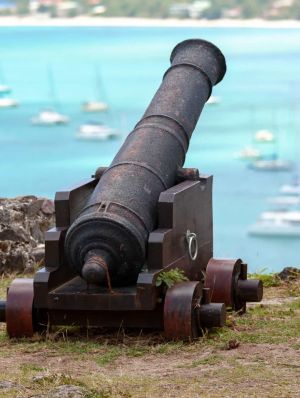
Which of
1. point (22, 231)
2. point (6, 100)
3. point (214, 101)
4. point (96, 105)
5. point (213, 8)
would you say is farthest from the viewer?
point (213, 8)

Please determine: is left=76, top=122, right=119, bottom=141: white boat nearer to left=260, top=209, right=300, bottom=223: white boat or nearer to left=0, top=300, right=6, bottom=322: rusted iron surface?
left=260, top=209, right=300, bottom=223: white boat

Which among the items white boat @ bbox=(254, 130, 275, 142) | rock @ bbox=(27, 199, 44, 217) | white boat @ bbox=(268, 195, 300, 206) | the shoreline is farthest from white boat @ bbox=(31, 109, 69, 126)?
rock @ bbox=(27, 199, 44, 217)

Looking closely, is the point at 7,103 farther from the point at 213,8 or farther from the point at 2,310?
the point at 2,310

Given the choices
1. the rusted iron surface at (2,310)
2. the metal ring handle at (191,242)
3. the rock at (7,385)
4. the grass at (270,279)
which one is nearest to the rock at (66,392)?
the rock at (7,385)

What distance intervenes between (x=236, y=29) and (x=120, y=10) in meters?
25.2

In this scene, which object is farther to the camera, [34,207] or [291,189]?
[291,189]

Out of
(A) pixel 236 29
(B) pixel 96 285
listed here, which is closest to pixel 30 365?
(B) pixel 96 285

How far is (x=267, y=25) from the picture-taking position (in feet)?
383

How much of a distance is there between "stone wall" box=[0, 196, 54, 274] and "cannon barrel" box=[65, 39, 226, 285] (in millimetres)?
2078

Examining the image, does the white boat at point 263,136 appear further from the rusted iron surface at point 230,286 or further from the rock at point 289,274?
the rusted iron surface at point 230,286

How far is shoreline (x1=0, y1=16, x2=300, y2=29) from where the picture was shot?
109312 mm

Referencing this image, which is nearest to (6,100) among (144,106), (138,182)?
(144,106)

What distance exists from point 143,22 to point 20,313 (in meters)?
106

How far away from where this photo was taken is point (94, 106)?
317 ft
